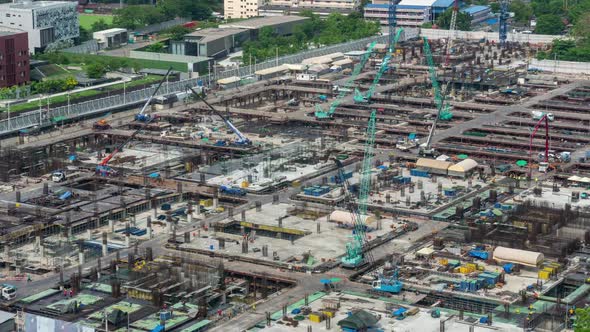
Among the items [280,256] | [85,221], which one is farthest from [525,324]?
[85,221]

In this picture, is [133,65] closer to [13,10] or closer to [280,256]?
[13,10]

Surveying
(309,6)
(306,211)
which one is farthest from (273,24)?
(306,211)

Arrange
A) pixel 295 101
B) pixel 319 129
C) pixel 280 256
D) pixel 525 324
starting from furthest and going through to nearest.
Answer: pixel 295 101 < pixel 319 129 < pixel 280 256 < pixel 525 324

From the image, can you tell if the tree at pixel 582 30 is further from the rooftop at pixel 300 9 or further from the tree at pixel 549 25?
the rooftop at pixel 300 9

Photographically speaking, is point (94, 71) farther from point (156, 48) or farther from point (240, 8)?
point (240, 8)

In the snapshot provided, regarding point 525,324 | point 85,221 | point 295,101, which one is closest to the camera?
point 525,324

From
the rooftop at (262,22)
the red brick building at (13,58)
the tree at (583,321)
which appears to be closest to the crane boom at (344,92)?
the rooftop at (262,22)
